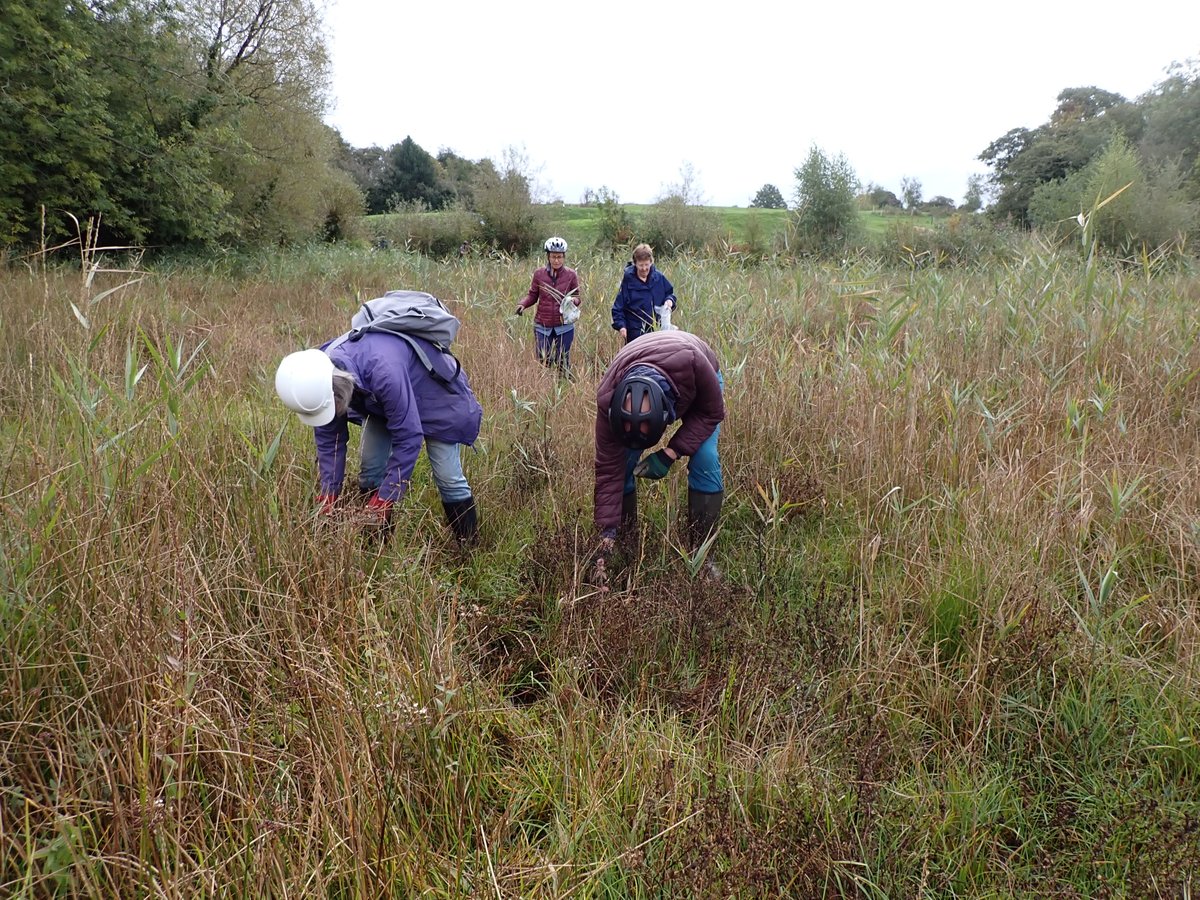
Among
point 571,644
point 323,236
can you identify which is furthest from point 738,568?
point 323,236

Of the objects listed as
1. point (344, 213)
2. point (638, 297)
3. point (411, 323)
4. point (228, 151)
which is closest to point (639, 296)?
point (638, 297)

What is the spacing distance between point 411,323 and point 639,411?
122cm

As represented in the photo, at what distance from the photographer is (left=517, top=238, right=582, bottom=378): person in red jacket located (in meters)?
6.51

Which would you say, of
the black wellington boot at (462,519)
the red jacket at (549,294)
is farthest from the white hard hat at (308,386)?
the red jacket at (549,294)

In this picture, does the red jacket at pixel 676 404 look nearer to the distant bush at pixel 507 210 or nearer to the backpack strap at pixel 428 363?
the backpack strap at pixel 428 363

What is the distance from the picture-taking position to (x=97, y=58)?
11.9 m

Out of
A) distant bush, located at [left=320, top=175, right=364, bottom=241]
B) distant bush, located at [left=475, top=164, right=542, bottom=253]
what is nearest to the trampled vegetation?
distant bush, located at [left=475, top=164, right=542, bottom=253]

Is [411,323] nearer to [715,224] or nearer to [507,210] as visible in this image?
[715,224]

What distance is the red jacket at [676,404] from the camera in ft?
9.61

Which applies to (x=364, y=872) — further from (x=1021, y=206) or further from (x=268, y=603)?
(x=1021, y=206)

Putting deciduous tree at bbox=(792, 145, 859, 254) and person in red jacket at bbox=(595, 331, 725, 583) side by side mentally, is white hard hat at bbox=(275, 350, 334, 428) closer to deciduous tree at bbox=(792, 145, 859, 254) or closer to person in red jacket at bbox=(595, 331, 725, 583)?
person in red jacket at bbox=(595, 331, 725, 583)

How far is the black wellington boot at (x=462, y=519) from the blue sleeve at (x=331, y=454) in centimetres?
53

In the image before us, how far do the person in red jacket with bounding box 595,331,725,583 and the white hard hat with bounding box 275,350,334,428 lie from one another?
107 cm

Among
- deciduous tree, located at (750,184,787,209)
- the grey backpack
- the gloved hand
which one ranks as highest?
deciduous tree, located at (750,184,787,209)
